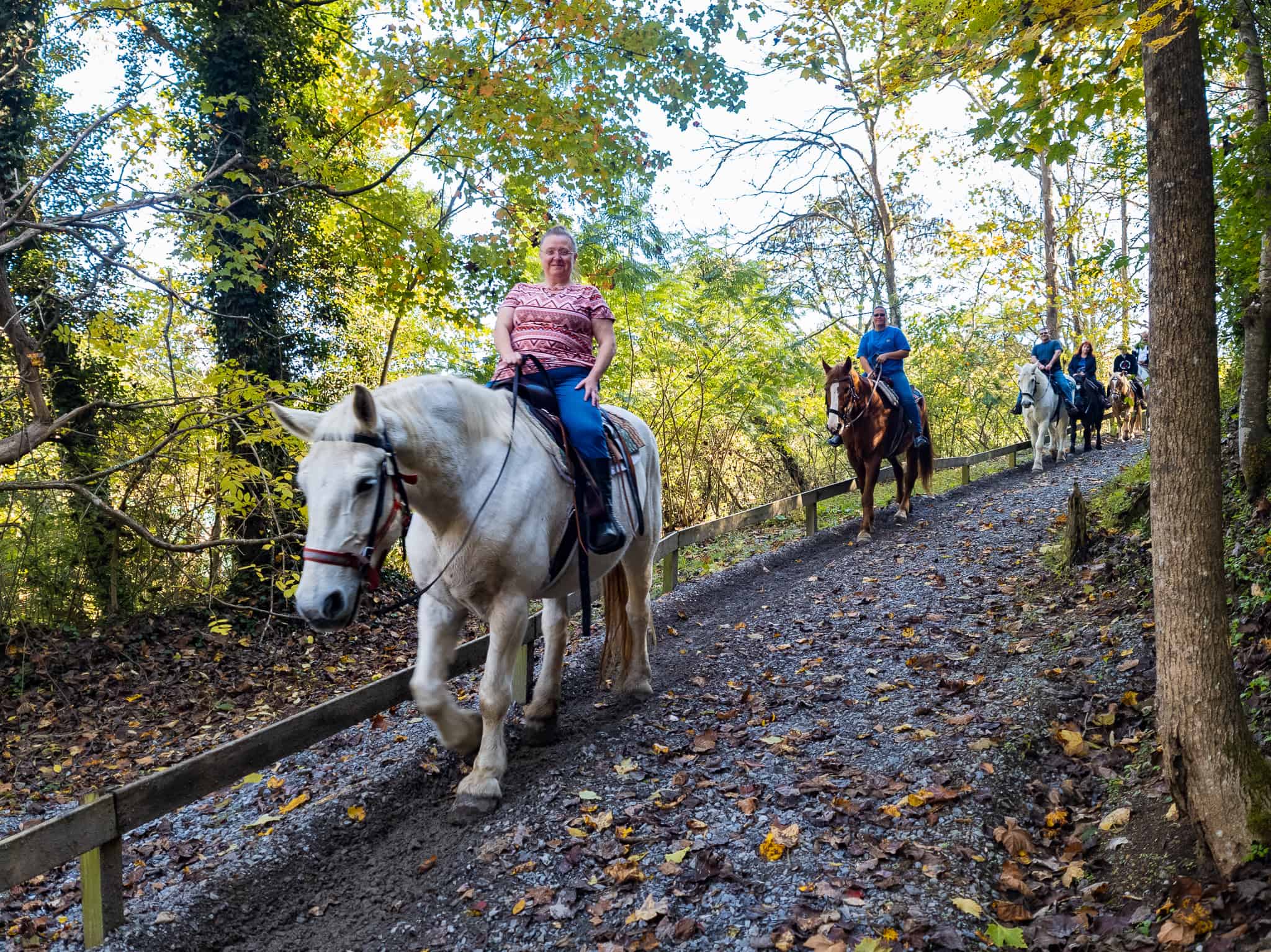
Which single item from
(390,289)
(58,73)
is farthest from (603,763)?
(58,73)

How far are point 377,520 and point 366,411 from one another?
1.42ft

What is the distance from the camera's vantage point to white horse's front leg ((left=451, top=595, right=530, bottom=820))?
3848 mm

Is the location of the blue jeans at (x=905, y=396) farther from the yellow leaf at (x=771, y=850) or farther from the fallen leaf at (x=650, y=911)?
the fallen leaf at (x=650, y=911)

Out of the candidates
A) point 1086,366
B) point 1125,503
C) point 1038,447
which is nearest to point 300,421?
point 1125,503

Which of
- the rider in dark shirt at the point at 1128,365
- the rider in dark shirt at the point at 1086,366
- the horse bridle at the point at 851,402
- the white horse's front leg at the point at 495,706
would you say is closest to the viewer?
the white horse's front leg at the point at 495,706

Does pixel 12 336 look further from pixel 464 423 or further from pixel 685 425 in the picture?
pixel 685 425

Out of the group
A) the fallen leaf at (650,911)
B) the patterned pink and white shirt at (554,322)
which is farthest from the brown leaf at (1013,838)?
the patterned pink and white shirt at (554,322)

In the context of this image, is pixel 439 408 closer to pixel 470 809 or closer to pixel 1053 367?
pixel 470 809

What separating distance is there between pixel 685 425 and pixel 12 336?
8.91 meters

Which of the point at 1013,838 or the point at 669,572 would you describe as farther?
the point at 669,572

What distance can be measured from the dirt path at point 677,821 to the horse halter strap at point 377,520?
142 centimetres

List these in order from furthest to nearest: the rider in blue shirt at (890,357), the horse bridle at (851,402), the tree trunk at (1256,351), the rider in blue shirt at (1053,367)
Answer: the rider in blue shirt at (1053,367) → the rider in blue shirt at (890,357) → the horse bridle at (851,402) → the tree trunk at (1256,351)

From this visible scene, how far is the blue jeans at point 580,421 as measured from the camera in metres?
4.32

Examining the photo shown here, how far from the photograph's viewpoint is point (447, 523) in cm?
372
